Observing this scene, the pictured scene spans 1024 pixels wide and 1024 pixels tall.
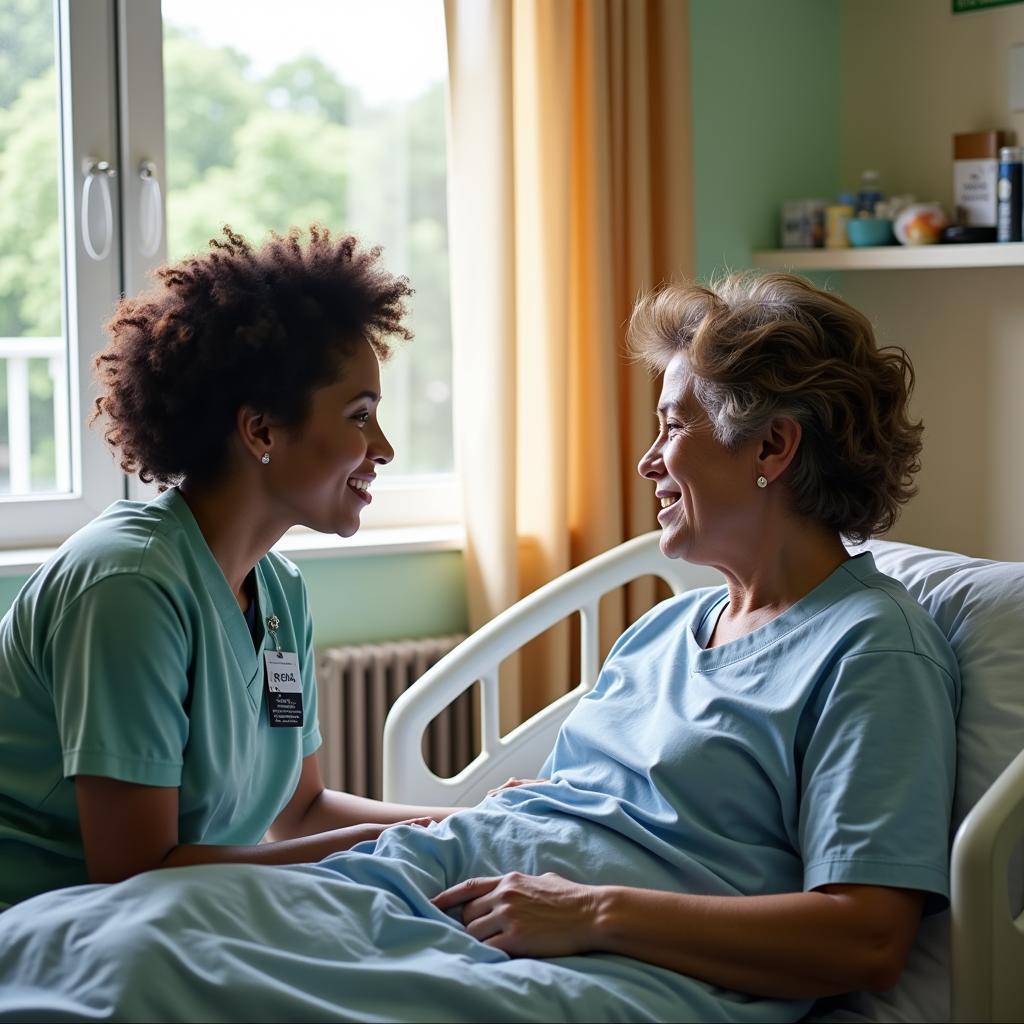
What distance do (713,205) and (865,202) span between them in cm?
35

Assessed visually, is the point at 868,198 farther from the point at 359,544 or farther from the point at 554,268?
the point at 359,544

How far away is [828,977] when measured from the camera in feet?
4.67

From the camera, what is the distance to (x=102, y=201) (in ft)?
8.97

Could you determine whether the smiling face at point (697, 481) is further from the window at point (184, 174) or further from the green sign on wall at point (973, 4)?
the green sign on wall at point (973, 4)

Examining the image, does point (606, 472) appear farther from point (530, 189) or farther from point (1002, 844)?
point (1002, 844)

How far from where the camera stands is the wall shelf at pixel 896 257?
9.71 ft

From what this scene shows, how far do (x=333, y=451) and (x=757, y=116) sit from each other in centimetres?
211

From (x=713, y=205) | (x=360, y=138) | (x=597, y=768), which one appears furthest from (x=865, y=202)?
(x=597, y=768)

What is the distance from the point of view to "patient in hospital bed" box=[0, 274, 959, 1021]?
1.33 m

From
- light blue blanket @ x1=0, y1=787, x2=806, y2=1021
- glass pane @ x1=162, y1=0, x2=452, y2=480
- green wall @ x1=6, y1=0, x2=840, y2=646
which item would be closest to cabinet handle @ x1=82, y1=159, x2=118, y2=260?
glass pane @ x1=162, y1=0, x2=452, y2=480

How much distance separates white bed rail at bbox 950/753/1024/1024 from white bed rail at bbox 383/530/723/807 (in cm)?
89

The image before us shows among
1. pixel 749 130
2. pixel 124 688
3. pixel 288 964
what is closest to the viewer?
pixel 288 964

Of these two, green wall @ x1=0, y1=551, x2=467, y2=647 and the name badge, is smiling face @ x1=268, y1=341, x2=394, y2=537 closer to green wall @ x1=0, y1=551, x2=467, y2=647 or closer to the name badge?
the name badge

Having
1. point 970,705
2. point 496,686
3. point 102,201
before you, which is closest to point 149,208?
point 102,201
